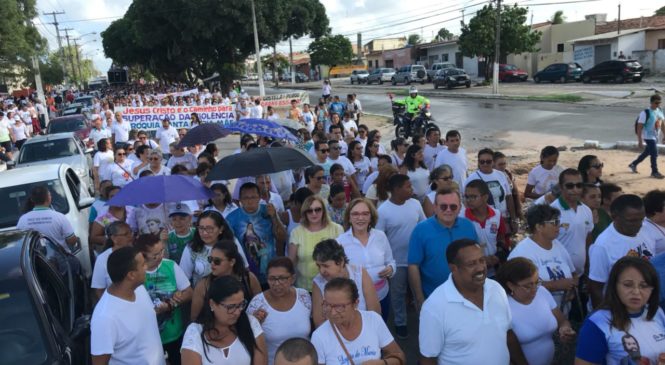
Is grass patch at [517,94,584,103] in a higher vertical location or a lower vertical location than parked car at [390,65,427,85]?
lower

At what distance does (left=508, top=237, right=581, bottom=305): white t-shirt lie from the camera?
384 centimetres

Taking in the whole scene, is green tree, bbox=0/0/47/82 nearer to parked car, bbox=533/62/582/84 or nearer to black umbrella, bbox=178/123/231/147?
black umbrella, bbox=178/123/231/147

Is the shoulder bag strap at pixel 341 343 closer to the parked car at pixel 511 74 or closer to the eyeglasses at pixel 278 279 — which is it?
the eyeglasses at pixel 278 279

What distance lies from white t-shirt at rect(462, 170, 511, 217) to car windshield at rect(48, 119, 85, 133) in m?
15.2

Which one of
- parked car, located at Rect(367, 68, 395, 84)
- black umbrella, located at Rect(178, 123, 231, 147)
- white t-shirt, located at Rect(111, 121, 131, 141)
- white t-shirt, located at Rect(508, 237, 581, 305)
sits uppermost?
parked car, located at Rect(367, 68, 395, 84)

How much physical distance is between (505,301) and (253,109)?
15.5 meters

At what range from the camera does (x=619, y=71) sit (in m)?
32.9

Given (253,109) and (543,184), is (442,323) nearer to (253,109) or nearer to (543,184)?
(543,184)

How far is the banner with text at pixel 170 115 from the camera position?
1741 cm

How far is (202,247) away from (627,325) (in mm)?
2949

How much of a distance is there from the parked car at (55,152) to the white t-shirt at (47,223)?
243 inches

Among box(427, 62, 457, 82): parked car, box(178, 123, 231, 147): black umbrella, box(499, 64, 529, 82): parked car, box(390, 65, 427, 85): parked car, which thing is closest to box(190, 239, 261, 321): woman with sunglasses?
box(178, 123, 231, 147): black umbrella

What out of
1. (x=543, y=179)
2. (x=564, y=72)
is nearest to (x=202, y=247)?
(x=543, y=179)

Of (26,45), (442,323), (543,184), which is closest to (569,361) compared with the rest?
(442,323)
